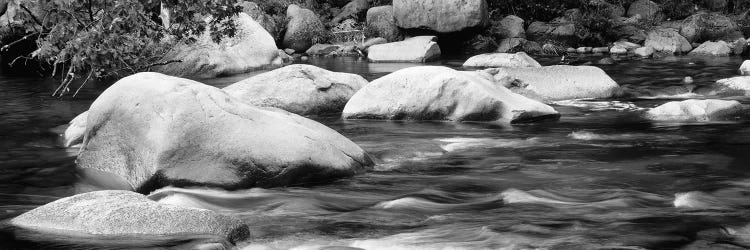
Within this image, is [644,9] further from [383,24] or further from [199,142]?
[199,142]

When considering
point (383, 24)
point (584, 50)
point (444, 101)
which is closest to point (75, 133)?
point (444, 101)

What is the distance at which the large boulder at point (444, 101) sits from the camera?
9.73m

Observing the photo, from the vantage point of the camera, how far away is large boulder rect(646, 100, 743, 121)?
978 cm

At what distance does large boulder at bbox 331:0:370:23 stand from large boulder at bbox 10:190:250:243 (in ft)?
70.9

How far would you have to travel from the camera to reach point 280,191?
6305 millimetres

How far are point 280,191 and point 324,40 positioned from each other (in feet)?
60.1

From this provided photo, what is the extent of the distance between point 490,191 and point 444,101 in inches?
143

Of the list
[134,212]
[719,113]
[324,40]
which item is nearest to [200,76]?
[324,40]

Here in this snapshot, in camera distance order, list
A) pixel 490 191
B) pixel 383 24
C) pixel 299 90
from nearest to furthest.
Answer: pixel 490 191, pixel 299 90, pixel 383 24

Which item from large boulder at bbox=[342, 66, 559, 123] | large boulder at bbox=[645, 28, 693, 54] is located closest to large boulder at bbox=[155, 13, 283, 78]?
large boulder at bbox=[342, 66, 559, 123]

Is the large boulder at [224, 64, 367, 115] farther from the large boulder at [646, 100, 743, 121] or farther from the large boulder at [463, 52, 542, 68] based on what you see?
the large boulder at [463, 52, 542, 68]

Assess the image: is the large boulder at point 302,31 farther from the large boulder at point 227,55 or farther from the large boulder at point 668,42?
the large boulder at point 668,42

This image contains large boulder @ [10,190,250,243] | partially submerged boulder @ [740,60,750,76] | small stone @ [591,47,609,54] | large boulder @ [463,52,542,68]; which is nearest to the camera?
large boulder @ [10,190,250,243]

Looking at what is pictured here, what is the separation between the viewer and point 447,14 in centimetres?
2248
